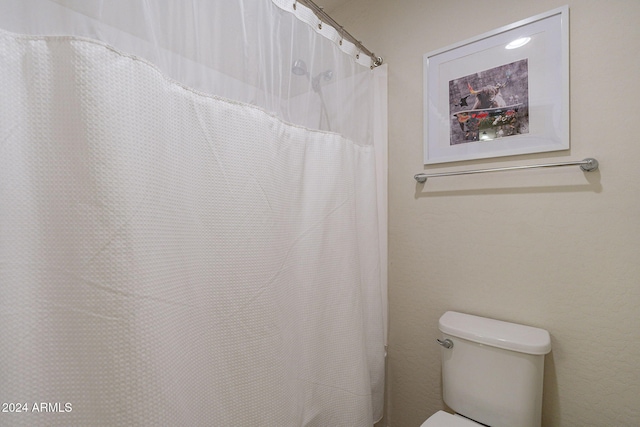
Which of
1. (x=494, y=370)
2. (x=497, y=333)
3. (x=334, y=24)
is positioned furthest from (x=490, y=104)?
(x=494, y=370)

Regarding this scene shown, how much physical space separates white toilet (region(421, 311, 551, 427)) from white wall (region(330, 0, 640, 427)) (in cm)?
14

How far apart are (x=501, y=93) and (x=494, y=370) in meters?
1.17

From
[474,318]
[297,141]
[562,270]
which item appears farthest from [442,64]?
[474,318]

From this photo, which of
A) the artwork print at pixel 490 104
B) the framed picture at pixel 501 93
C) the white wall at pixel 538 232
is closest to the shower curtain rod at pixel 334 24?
the white wall at pixel 538 232

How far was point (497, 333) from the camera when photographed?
1110 millimetres

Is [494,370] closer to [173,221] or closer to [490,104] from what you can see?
[490,104]

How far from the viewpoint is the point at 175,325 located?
2.27 feet

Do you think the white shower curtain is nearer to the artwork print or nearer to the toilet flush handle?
the toilet flush handle

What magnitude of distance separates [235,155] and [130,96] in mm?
299

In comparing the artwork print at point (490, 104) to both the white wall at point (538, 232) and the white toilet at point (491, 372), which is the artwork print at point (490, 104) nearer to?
the white wall at point (538, 232)

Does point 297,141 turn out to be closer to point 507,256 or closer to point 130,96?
point 130,96

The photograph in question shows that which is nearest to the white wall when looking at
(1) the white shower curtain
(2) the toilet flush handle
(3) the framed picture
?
(3) the framed picture

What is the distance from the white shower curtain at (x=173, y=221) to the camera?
1.74ft

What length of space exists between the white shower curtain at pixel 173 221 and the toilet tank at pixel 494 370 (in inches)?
15.6
